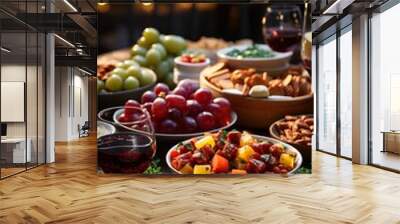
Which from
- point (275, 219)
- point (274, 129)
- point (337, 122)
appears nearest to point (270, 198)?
point (275, 219)

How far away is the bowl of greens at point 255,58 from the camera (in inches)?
250

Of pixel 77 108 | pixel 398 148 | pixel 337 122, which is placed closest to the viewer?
pixel 398 148

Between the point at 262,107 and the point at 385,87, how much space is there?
2.50 metres

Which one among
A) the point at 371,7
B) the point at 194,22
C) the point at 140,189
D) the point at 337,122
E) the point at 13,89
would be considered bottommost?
the point at 140,189

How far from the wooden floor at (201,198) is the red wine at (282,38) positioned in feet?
6.37

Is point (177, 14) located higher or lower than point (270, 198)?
higher

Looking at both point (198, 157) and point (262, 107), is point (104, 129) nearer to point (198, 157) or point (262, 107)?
point (198, 157)

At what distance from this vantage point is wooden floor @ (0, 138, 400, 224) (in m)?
4.04

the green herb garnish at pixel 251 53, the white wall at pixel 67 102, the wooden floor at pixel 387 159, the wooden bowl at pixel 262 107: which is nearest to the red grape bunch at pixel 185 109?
the wooden bowl at pixel 262 107

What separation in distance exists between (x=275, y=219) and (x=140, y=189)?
2174mm

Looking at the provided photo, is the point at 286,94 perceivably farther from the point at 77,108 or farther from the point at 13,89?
the point at 77,108

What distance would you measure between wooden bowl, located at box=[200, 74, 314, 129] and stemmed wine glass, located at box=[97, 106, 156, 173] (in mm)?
1123

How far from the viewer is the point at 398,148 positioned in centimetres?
693

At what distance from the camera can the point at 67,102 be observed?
15.0 metres
